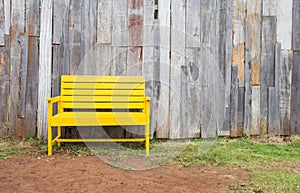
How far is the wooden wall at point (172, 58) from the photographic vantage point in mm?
4477

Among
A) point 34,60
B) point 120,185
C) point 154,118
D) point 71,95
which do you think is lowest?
point 120,185

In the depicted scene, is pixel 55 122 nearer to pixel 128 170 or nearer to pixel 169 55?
pixel 128 170

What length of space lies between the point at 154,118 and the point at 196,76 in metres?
0.82

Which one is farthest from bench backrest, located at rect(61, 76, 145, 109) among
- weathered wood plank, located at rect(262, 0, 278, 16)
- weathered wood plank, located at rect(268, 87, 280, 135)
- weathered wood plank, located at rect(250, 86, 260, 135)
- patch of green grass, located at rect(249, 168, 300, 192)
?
weathered wood plank, located at rect(262, 0, 278, 16)

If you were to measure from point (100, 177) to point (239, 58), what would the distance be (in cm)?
272

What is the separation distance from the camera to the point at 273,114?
4.87 meters

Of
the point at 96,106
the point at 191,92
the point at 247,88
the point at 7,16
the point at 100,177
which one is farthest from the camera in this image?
the point at 247,88

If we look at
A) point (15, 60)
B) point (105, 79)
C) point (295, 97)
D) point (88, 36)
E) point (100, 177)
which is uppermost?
point (88, 36)

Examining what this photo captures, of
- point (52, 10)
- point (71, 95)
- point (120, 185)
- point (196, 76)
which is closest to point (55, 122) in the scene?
point (71, 95)

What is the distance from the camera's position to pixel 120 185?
2.88m

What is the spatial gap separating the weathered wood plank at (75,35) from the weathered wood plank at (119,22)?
0.45m

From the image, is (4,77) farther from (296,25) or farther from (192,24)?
(296,25)

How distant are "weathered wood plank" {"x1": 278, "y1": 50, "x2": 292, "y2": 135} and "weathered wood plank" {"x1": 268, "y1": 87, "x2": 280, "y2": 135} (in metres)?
0.07

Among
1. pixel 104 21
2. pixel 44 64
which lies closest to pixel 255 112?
pixel 104 21
